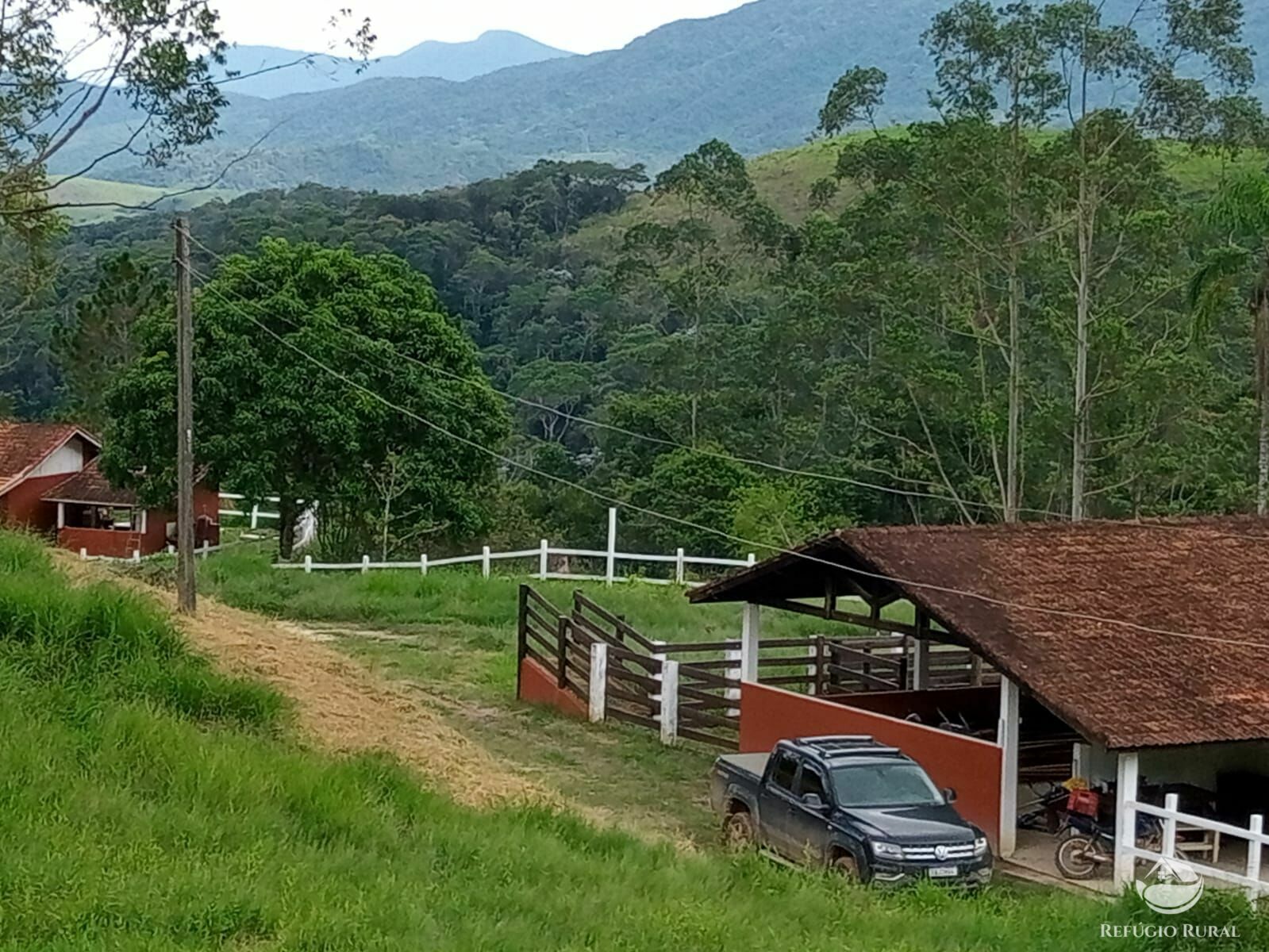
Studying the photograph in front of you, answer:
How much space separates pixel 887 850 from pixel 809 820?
1.08 metres

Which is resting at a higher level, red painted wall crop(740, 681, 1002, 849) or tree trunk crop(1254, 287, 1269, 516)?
tree trunk crop(1254, 287, 1269, 516)

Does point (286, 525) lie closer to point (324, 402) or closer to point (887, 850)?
point (324, 402)

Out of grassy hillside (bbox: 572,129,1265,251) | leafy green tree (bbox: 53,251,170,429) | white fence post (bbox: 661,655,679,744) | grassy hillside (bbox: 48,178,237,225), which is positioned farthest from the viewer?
grassy hillside (bbox: 48,178,237,225)

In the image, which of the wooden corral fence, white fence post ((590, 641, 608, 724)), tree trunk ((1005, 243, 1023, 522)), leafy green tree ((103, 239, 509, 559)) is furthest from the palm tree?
leafy green tree ((103, 239, 509, 559))

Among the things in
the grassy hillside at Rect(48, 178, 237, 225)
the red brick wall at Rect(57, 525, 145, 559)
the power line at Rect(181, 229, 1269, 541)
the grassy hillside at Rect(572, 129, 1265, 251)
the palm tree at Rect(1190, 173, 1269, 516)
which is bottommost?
the red brick wall at Rect(57, 525, 145, 559)

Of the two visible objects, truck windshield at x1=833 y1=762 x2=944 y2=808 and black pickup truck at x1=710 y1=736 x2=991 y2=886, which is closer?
black pickup truck at x1=710 y1=736 x2=991 y2=886

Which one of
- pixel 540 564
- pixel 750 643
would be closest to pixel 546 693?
pixel 750 643

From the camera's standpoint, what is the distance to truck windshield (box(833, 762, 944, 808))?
13.7 meters

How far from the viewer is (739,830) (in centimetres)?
1505

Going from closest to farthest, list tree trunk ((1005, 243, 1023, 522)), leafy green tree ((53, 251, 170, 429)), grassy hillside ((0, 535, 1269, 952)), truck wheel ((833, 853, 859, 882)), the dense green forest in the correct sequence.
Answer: grassy hillside ((0, 535, 1269, 952)) → truck wheel ((833, 853, 859, 882)) → tree trunk ((1005, 243, 1023, 522)) → the dense green forest → leafy green tree ((53, 251, 170, 429))

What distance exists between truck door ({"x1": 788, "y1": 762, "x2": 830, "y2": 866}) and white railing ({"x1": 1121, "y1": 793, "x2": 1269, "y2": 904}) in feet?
8.84

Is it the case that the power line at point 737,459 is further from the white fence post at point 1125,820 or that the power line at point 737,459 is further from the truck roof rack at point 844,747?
the white fence post at point 1125,820

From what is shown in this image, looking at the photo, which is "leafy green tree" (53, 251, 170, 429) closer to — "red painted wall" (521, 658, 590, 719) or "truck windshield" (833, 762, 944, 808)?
"red painted wall" (521, 658, 590, 719)

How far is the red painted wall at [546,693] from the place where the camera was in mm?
21564
